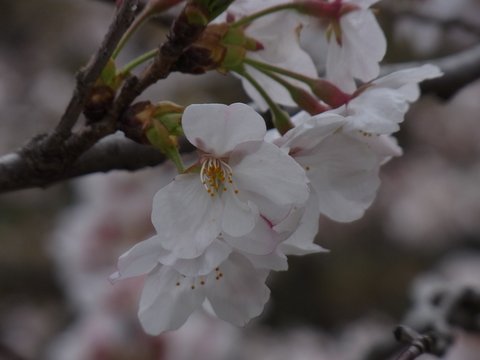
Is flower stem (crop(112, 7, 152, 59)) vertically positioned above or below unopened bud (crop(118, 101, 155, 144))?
above

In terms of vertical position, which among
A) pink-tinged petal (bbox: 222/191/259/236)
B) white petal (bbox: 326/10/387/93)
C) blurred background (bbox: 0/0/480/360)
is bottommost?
blurred background (bbox: 0/0/480/360)

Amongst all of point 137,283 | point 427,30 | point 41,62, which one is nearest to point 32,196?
point 41,62

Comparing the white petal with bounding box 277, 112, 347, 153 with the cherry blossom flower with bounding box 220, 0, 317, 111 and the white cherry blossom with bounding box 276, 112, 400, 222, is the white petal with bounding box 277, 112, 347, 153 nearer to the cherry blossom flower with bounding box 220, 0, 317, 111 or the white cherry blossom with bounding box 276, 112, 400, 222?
the white cherry blossom with bounding box 276, 112, 400, 222

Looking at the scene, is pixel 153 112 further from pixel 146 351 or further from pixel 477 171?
pixel 477 171

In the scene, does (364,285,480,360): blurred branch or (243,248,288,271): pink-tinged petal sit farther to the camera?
(364,285,480,360): blurred branch

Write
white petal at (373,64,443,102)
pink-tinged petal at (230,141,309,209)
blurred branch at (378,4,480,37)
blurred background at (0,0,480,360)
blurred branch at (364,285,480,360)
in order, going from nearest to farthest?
pink-tinged petal at (230,141,309,209), white petal at (373,64,443,102), blurred branch at (364,285,480,360), blurred branch at (378,4,480,37), blurred background at (0,0,480,360)

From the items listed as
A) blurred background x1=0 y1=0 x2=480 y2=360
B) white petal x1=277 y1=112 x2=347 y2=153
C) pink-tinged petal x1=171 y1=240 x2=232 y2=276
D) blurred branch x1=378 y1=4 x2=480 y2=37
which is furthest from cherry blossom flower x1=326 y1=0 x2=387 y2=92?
blurred background x1=0 y1=0 x2=480 y2=360

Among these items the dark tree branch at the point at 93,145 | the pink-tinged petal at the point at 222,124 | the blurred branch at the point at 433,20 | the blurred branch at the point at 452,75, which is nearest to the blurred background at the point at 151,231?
the blurred branch at the point at 433,20

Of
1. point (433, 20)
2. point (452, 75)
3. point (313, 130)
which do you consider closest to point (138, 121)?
point (313, 130)
